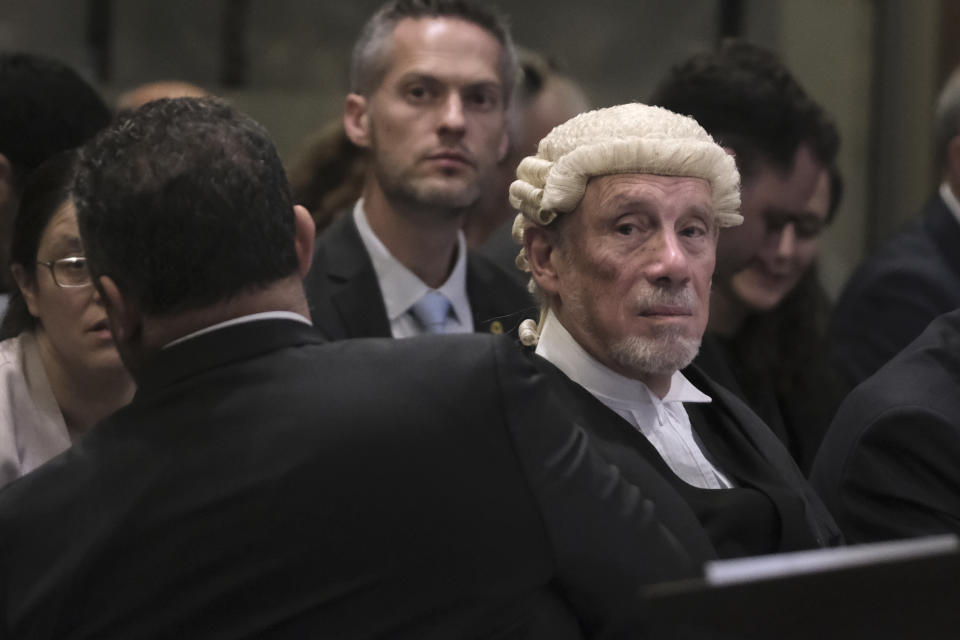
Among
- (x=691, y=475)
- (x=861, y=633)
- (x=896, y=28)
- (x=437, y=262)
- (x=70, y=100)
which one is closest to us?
(x=861, y=633)

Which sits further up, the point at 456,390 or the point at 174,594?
the point at 456,390

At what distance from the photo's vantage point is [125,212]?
6.70 ft

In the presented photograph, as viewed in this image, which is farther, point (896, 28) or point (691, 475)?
point (896, 28)

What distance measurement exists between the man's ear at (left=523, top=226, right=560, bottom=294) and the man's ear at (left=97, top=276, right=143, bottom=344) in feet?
2.62

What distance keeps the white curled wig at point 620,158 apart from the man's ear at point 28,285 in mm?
987

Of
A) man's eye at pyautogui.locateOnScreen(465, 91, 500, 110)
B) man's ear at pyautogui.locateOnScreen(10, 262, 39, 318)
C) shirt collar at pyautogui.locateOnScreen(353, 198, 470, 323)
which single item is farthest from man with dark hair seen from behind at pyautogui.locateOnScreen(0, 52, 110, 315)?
man's eye at pyautogui.locateOnScreen(465, 91, 500, 110)

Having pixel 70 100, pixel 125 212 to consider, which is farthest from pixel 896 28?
pixel 125 212

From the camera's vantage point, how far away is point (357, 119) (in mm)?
4266

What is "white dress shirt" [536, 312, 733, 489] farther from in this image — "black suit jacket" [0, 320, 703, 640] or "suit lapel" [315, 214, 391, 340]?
"suit lapel" [315, 214, 391, 340]

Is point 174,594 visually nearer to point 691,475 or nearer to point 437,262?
point 691,475

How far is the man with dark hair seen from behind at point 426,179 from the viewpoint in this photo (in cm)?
396

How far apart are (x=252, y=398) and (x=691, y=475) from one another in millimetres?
870

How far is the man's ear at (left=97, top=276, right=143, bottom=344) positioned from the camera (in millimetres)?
2098

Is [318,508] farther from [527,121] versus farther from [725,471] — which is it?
[527,121]
